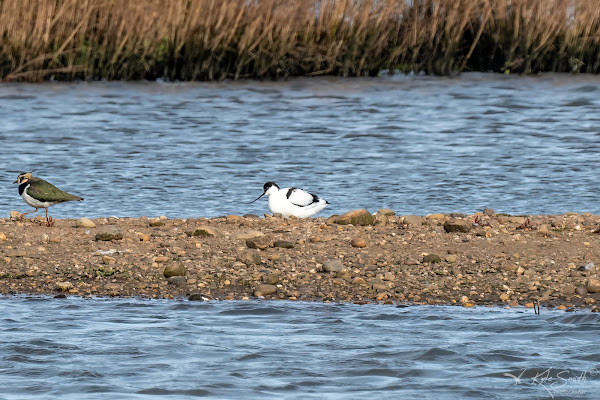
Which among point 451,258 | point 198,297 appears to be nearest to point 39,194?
point 198,297

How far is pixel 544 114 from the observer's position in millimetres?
18938

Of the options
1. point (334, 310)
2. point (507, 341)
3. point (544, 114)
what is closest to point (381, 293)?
point (334, 310)

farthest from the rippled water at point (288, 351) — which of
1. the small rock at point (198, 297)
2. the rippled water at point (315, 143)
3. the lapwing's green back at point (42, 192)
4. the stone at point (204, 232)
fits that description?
the rippled water at point (315, 143)

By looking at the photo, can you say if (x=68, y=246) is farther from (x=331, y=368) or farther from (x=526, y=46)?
(x=526, y=46)

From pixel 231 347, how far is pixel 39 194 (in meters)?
3.84

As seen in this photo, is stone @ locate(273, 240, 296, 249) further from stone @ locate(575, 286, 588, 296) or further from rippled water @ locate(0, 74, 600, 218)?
rippled water @ locate(0, 74, 600, 218)

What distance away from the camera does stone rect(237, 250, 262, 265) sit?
8.63 metres

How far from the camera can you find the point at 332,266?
27.6 ft

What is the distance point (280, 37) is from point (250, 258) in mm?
12631

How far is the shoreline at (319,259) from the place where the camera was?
8.00m

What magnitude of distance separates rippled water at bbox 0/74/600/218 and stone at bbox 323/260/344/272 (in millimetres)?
3368

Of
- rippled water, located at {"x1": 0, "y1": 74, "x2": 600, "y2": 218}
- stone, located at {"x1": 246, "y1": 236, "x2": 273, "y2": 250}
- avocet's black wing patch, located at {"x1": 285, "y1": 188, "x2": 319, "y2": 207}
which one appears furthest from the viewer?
rippled water, located at {"x1": 0, "y1": 74, "x2": 600, "y2": 218}

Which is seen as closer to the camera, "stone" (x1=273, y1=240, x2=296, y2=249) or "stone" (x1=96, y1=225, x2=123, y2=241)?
"stone" (x1=273, y1=240, x2=296, y2=249)

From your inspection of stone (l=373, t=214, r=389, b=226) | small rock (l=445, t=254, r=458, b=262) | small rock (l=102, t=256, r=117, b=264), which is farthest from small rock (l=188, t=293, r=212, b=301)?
stone (l=373, t=214, r=389, b=226)
